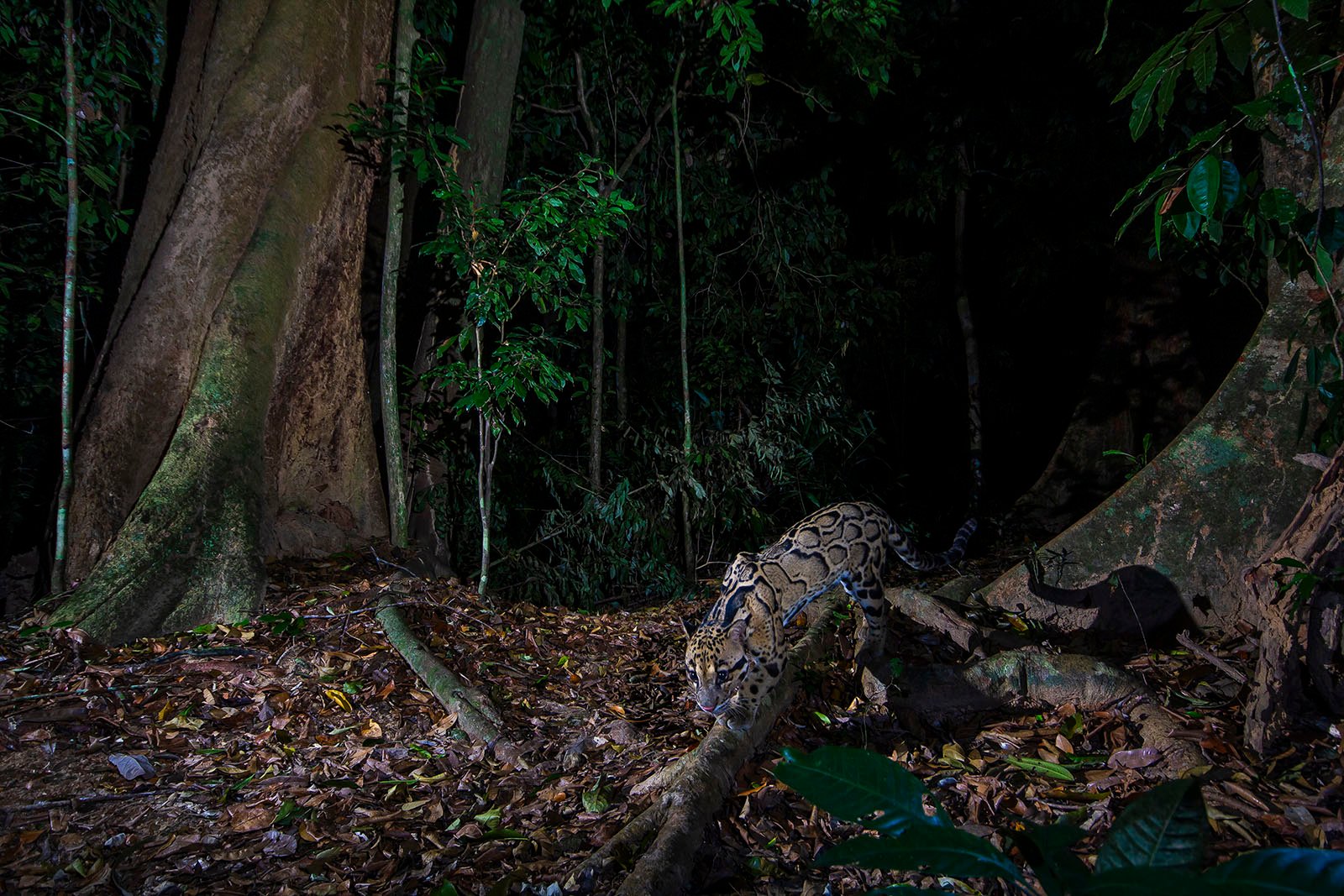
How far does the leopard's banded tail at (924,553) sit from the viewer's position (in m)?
6.05

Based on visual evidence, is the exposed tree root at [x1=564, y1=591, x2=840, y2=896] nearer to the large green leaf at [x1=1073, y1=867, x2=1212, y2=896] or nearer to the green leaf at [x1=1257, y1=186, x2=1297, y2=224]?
the large green leaf at [x1=1073, y1=867, x2=1212, y2=896]

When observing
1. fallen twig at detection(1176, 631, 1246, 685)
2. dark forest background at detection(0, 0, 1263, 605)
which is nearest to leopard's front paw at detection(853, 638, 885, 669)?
fallen twig at detection(1176, 631, 1246, 685)

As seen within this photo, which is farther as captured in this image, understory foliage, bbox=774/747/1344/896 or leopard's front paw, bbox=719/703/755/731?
leopard's front paw, bbox=719/703/755/731

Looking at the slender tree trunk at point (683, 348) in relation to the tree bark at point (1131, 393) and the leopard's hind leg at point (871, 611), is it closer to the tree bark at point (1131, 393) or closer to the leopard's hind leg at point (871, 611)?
the leopard's hind leg at point (871, 611)

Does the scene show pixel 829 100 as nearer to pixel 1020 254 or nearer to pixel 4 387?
pixel 1020 254

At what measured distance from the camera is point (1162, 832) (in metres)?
1.12

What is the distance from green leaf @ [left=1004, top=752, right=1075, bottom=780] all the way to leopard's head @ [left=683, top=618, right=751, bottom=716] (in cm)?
138

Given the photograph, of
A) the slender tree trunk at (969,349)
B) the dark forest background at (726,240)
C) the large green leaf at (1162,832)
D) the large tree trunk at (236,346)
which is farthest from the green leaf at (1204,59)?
the slender tree trunk at (969,349)

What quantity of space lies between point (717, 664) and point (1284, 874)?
11.6 ft

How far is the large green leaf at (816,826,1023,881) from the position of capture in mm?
1075

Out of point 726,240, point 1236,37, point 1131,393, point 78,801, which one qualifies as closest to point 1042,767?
point 1236,37

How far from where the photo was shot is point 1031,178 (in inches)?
442

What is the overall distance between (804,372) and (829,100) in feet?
10.6

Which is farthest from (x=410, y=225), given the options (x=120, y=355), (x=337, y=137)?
(x=120, y=355)
